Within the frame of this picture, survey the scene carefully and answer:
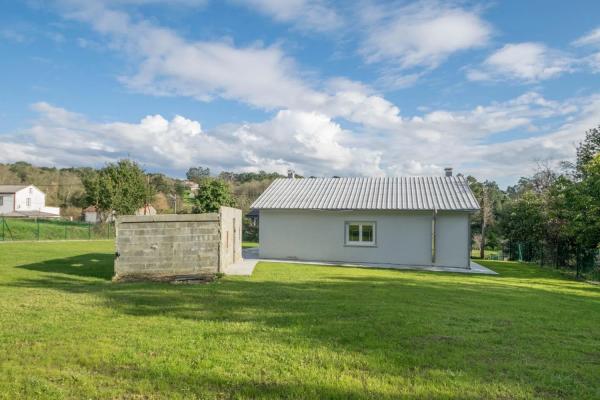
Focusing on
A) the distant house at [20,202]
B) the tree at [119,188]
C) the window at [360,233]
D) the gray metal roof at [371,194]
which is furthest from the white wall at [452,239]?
the distant house at [20,202]

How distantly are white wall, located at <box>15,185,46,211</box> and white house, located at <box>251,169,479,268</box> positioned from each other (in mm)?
55236

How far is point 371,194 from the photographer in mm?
21172

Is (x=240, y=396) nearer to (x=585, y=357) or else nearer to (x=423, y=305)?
(x=585, y=357)

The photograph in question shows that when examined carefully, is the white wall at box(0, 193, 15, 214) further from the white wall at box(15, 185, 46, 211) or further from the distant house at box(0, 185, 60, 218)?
the white wall at box(15, 185, 46, 211)

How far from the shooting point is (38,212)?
59719mm

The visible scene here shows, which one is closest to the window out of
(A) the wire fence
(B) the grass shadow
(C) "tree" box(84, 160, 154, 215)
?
(B) the grass shadow

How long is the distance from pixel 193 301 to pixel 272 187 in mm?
14842

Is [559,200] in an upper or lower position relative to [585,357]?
upper

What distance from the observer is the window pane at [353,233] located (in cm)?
2012

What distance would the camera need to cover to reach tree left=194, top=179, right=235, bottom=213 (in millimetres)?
28391

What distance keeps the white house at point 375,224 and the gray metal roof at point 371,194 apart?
4 cm

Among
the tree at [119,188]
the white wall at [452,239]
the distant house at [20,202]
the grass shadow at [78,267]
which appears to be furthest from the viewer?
the distant house at [20,202]

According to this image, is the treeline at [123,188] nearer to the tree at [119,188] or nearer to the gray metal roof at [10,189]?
the tree at [119,188]

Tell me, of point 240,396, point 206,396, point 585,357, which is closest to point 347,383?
point 240,396
